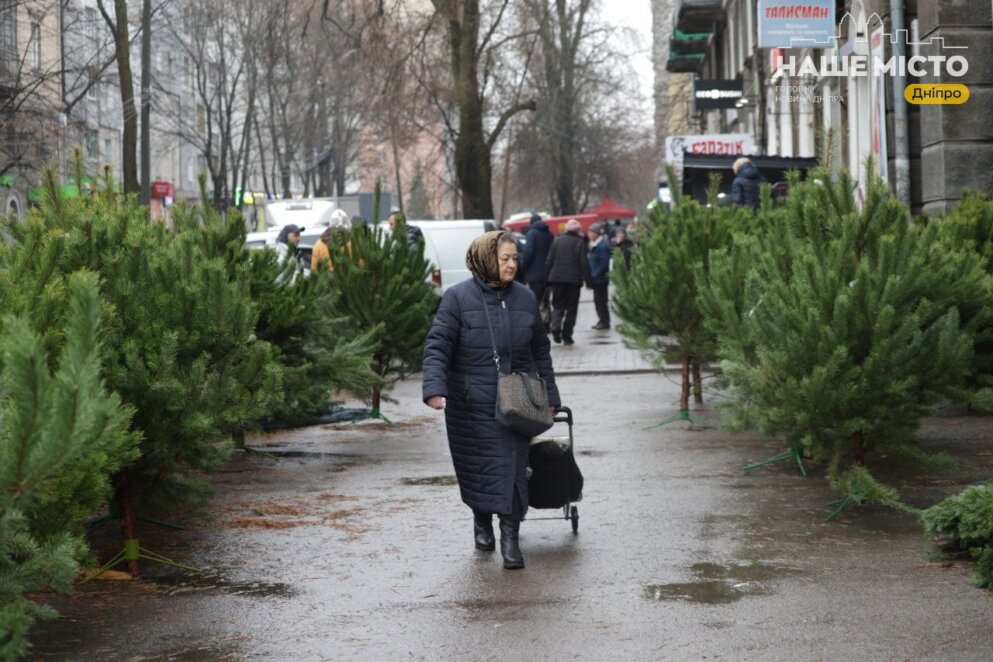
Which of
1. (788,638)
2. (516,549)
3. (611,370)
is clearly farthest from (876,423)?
(611,370)

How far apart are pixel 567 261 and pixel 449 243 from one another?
389 cm

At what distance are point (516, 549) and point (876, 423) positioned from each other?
2.14 metres

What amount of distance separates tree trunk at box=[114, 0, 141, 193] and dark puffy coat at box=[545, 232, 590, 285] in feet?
36.6

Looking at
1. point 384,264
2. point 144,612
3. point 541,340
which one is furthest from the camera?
point 384,264

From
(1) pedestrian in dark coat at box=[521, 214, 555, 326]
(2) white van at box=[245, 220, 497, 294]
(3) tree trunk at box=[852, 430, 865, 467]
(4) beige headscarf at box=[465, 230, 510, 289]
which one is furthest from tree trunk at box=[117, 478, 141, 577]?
(2) white van at box=[245, 220, 497, 294]

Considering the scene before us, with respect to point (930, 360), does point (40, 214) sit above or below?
above

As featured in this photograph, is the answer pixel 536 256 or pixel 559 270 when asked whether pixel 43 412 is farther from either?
pixel 536 256

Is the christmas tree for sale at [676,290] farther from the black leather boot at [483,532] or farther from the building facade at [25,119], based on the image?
the building facade at [25,119]

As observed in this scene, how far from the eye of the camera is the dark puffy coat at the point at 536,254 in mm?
24047

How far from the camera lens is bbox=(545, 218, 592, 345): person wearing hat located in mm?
22984

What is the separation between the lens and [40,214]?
27.8 feet

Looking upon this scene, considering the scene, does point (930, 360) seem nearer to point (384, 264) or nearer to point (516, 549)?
point (516, 549)

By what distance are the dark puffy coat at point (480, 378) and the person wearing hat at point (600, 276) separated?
16943 millimetres

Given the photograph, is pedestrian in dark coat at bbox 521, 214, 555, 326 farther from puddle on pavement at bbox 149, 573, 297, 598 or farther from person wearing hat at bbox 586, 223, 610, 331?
puddle on pavement at bbox 149, 573, 297, 598
